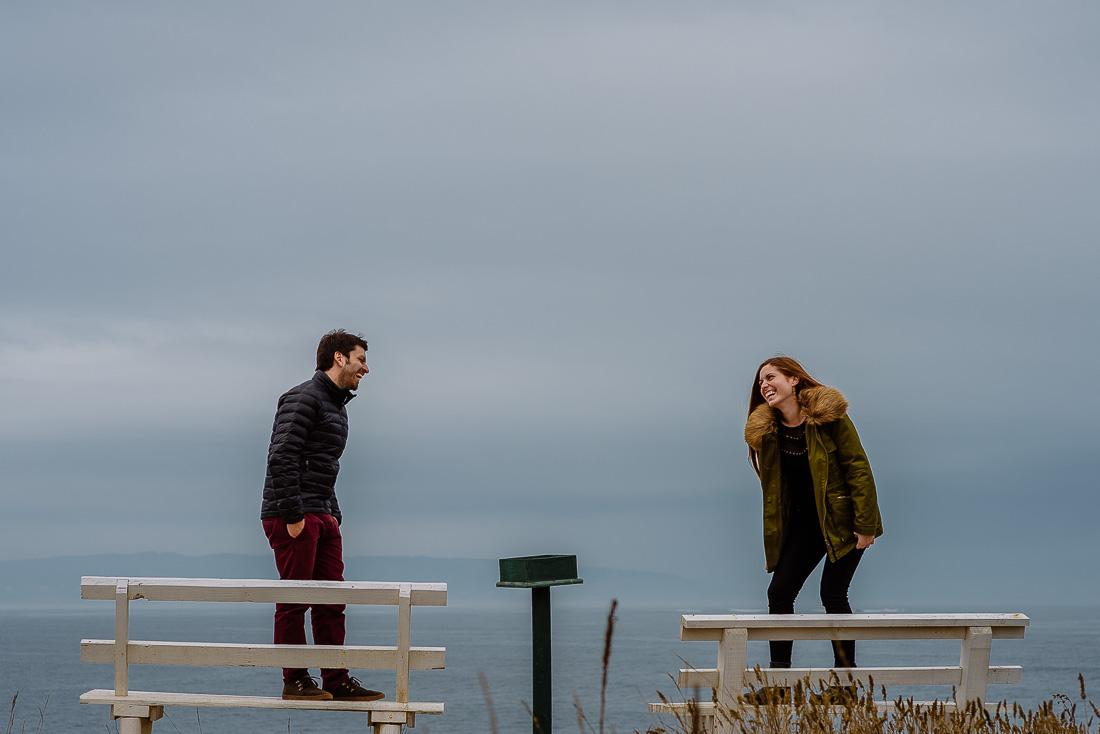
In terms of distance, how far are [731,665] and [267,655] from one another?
7.77ft

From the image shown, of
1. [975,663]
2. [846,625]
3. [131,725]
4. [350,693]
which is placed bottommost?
[131,725]

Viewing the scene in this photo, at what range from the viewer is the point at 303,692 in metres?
6.36

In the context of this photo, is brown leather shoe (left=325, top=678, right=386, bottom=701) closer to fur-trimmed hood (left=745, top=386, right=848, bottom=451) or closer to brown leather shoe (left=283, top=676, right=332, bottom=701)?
brown leather shoe (left=283, top=676, right=332, bottom=701)

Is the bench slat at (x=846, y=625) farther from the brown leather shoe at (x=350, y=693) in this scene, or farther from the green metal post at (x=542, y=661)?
the brown leather shoe at (x=350, y=693)

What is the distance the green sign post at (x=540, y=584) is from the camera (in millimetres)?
5594

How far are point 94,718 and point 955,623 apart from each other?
8287 cm

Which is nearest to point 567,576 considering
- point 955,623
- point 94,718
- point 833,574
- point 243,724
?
point 833,574

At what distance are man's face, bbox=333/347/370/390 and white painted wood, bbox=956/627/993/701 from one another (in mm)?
3613

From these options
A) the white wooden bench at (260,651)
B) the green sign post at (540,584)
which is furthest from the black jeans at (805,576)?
the white wooden bench at (260,651)

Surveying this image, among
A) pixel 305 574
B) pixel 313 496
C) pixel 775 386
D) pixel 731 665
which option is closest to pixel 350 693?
pixel 305 574

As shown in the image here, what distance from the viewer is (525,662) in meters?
156

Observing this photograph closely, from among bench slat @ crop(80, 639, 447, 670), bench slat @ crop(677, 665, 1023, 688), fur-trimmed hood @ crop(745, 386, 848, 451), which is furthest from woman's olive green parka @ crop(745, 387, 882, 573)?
bench slat @ crop(80, 639, 447, 670)

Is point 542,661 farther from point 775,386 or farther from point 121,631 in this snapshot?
point 121,631

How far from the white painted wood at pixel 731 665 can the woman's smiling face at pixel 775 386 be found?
4.27 feet
